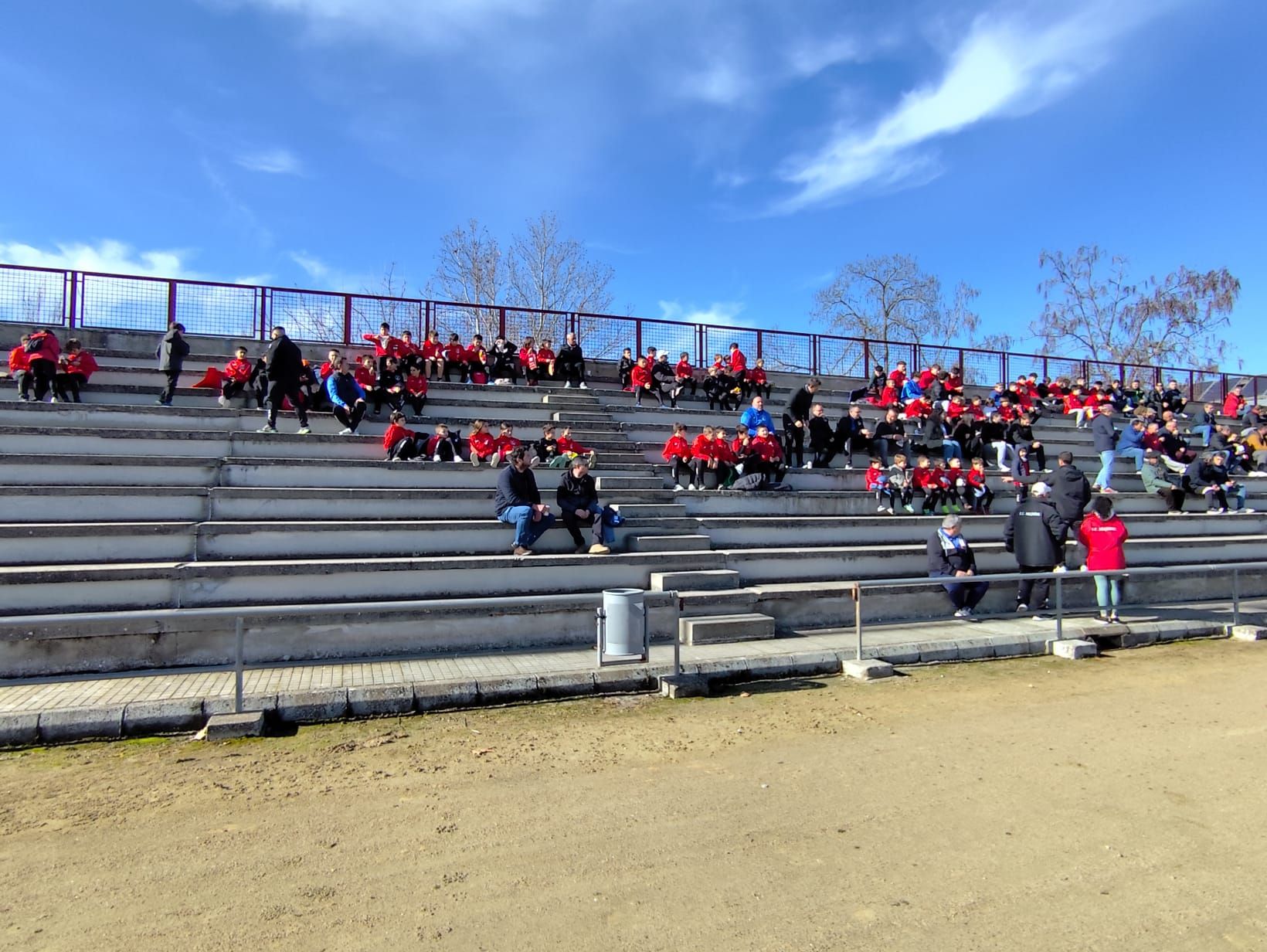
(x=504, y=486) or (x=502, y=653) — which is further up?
(x=504, y=486)

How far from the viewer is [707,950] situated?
3.33m

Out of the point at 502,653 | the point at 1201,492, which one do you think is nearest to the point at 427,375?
the point at 502,653

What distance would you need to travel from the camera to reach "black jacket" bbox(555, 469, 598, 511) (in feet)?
36.4

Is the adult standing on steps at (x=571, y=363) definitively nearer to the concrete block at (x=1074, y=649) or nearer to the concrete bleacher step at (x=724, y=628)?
the concrete bleacher step at (x=724, y=628)

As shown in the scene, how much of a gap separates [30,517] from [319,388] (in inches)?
206

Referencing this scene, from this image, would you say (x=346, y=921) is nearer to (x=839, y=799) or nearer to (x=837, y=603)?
(x=839, y=799)

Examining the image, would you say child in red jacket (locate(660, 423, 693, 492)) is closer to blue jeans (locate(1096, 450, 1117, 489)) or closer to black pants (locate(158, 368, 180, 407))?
black pants (locate(158, 368, 180, 407))

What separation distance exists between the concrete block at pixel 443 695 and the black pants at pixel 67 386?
31.2 feet

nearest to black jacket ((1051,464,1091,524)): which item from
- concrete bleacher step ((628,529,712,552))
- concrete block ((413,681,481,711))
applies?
concrete bleacher step ((628,529,712,552))

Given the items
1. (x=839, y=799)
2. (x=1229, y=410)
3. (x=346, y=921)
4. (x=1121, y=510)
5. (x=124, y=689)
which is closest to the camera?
(x=346, y=921)

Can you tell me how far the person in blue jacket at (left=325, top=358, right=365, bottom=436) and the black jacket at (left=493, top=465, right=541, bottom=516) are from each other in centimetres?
353

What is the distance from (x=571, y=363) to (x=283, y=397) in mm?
6902

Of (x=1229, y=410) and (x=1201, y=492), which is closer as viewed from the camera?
(x=1201, y=492)

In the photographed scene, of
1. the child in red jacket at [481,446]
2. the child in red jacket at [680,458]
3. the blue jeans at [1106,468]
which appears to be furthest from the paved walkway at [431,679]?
the blue jeans at [1106,468]
